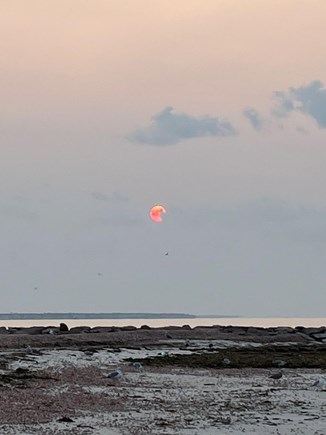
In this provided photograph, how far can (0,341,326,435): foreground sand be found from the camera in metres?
17.9

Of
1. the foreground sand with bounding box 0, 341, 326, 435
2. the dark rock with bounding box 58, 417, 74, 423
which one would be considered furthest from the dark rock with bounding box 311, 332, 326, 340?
the dark rock with bounding box 58, 417, 74, 423

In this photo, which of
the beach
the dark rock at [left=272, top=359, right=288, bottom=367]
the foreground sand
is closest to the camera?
the foreground sand

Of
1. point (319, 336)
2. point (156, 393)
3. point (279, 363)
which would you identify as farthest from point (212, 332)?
point (156, 393)

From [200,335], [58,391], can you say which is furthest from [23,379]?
[200,335]

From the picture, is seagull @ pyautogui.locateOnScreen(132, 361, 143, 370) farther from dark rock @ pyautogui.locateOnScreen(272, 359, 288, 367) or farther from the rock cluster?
the rock cluster

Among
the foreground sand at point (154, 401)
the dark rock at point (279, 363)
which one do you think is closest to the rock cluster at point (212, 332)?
the dark rock at point (279, 363)

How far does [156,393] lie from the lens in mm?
24109

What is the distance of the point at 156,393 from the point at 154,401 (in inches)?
79.8

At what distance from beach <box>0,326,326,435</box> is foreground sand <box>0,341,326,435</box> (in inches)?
0.9

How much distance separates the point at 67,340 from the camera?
163ft

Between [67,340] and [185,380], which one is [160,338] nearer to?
[67,340]

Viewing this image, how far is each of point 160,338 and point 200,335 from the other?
549 cm

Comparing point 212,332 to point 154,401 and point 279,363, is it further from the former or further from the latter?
point 154,401

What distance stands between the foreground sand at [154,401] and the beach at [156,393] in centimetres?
2
